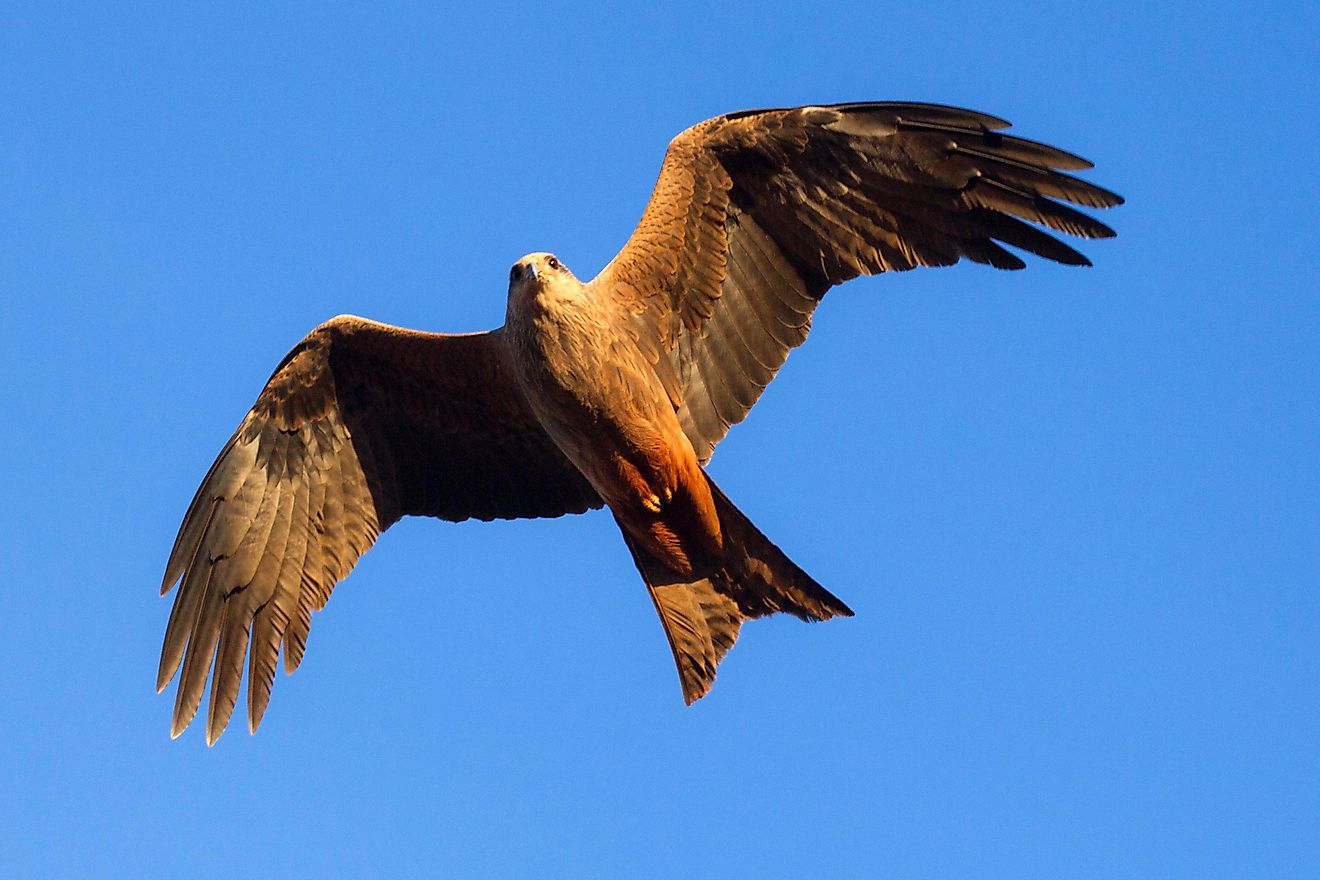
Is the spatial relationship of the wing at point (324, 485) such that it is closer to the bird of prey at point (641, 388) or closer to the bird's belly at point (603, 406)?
the bird of prey at point (641, 388)

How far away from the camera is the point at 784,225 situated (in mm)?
9430

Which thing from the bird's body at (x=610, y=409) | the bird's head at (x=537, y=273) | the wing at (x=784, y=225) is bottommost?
the bird's body at (x=610, y=409)

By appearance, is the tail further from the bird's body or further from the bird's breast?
the bird's breast

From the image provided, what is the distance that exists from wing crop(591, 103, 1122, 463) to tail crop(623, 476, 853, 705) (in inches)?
24.2

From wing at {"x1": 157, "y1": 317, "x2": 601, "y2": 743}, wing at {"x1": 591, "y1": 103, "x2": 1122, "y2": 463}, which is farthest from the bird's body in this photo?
wing at {"x1": 157, "y1": 317, "x2": 601, "y2": 743}

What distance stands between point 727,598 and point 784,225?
197 cm

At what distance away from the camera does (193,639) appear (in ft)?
32.7

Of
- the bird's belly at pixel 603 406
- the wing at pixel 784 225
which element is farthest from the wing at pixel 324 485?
the wing at pixel 784 225

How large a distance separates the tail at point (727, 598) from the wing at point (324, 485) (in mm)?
1020

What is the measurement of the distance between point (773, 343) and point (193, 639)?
3.60 metres

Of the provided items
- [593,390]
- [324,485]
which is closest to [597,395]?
[593,390]

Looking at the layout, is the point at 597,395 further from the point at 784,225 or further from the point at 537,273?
the point at 784,225

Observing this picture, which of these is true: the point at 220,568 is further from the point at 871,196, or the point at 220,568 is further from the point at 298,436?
the point at 871,196

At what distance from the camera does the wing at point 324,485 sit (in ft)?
32.2
